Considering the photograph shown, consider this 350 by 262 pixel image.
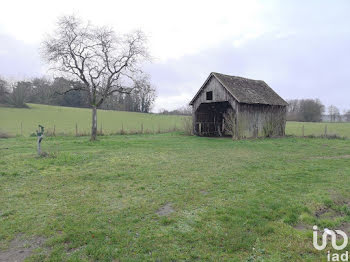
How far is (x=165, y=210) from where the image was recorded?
5430 mm

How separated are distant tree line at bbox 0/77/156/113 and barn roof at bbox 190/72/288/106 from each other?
7096 millimetres

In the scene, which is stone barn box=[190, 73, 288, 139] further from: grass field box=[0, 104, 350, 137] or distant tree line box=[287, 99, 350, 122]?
distant tree line box=[287, 99, 350, 122]

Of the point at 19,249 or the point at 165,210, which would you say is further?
the point at 165,210

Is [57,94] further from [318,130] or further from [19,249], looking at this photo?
[318,130]

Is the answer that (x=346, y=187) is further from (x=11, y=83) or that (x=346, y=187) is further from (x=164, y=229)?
(x=11, y=83)

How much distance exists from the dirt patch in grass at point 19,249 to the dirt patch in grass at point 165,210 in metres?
2.22

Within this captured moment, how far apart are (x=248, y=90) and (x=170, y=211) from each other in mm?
20235

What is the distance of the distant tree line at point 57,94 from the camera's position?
21.5m

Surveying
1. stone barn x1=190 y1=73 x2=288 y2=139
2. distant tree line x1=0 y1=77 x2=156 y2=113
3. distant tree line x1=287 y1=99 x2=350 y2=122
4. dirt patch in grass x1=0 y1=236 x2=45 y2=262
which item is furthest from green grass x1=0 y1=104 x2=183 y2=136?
distant tree line x1=287 y1=99 x2=350 y2=122

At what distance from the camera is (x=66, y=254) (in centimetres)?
370
